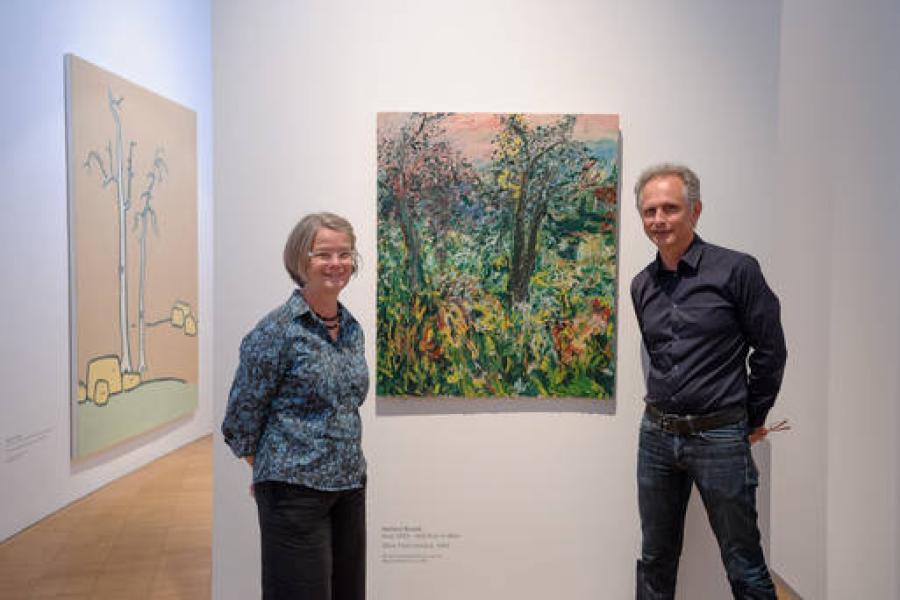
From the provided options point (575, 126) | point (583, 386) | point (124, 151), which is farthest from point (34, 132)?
point (583, 386)

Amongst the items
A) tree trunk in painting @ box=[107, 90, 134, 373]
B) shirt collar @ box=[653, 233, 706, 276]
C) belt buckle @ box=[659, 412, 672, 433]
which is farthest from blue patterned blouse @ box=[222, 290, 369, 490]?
tree trunk in painting @ box=[107, 90, 134, 373]

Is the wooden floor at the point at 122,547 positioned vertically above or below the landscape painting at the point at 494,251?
below

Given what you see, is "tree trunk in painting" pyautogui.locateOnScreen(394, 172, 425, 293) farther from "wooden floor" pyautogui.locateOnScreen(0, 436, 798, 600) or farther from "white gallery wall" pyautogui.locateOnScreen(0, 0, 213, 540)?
"white gallery wall" pyautogui.locateOnScreen(0, 0, 213, 540)

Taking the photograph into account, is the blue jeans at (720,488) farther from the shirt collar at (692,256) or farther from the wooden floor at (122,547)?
the wooden floor at (122,547)

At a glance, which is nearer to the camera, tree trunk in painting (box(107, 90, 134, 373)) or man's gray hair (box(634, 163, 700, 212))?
man's gray hair (box(634, 163, 700, 212))

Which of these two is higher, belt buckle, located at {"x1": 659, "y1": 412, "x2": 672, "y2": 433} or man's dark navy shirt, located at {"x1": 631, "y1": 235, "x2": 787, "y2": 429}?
man's dark navy shirt, located at {"x1": 631, "y1": 235, "x2": 787, "y2": 429}

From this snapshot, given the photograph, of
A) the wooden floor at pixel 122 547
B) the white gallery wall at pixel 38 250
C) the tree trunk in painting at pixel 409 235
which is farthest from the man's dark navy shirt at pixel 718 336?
the white gallery wall at pixel 38 250

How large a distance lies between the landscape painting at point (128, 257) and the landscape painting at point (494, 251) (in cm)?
279

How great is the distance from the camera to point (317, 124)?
265 centimetres

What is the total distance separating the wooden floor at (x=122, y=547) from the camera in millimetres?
3221

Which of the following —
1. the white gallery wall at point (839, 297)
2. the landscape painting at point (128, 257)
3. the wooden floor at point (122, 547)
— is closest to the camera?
the white gallery wall at point (839, 297)

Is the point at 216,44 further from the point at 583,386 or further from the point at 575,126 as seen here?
the point at 583,386

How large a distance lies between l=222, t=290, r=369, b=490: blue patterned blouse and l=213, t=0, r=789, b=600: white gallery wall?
2.61ft

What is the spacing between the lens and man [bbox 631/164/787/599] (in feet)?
7.11
